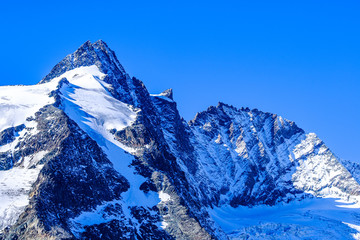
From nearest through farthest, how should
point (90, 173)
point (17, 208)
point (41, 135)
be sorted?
point (17, 208) < point (90, 173) < point (41, 135)

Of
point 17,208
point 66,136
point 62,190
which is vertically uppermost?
point 66,136

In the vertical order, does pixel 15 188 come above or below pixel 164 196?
below

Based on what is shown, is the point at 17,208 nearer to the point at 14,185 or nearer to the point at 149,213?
the point at 14,185

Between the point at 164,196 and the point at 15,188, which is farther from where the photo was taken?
the point at 164,196

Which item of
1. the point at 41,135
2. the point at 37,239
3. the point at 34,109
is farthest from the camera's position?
the point at 34,109

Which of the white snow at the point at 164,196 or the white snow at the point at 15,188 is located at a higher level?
the white snow at the point at 164,196

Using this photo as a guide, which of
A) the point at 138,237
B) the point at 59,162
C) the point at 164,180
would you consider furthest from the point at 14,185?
the point at 164,180

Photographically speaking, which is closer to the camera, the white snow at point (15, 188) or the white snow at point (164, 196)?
the white snow at point (15, 188)

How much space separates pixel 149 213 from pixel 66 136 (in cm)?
3155

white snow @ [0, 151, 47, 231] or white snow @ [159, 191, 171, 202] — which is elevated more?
white snow @ [159, 191, 171, 202]

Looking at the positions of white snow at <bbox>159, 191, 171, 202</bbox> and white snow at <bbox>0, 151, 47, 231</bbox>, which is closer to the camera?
white snow at <bbox>0, 151, 47, 231</bbox>

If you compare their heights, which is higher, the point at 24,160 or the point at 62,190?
the point at 24,160

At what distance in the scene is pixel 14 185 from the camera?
146125 mm

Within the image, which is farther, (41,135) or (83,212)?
(41,135)
